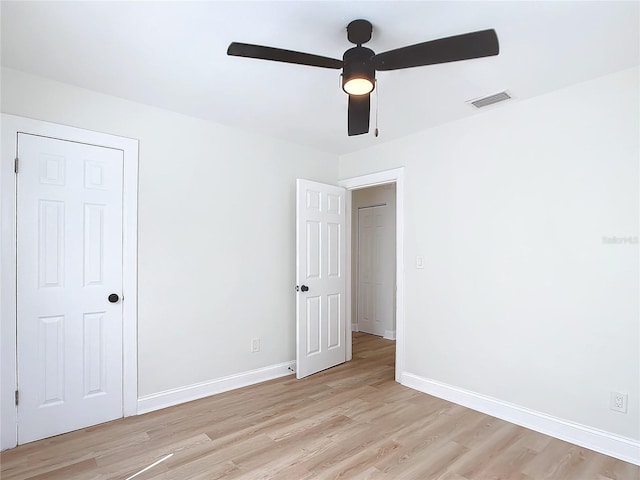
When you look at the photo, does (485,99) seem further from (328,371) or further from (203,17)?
(328,371)

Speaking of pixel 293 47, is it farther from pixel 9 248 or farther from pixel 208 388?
pixel 208 388

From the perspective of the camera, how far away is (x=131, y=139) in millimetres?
2939

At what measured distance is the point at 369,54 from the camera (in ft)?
6.12

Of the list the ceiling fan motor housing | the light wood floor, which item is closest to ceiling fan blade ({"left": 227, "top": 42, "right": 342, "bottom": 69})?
the ceiling fan motor housing

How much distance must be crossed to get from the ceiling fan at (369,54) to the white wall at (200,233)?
1663 millimetres

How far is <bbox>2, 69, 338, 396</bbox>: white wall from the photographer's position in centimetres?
287

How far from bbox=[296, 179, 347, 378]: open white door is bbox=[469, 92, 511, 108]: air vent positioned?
Result: 68.1 inches

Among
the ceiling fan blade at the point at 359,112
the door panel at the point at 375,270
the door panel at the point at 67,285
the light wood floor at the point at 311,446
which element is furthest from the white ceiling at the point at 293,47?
A: the door panel at the point at 375,270

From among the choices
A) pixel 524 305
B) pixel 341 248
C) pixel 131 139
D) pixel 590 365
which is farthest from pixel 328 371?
pixel 131 139

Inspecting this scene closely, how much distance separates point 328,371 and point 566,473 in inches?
90.9

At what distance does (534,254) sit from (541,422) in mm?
1253

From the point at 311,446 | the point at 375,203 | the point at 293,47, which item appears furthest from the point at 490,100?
the point at 375,203

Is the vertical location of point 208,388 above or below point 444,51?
below

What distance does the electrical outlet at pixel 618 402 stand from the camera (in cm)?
234
